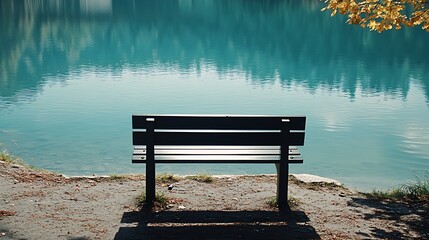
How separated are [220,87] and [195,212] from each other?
21.8m

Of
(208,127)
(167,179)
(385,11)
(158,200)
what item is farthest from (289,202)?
(385,11)

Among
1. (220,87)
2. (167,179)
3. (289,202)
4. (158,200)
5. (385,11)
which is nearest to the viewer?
(158,200)

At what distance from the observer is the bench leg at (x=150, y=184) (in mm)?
6918

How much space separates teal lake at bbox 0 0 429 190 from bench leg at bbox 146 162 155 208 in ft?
18.6

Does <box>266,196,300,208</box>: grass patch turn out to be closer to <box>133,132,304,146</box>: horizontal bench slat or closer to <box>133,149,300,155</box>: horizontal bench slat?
<box>133,149,300,155</box>: horizontal bench slat

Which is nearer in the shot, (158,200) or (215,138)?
(215,138)

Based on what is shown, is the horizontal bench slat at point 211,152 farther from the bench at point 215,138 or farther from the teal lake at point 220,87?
the teal lake at point 220,87

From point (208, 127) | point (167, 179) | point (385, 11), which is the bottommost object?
point (167, 179)

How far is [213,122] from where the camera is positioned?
6.81 meters

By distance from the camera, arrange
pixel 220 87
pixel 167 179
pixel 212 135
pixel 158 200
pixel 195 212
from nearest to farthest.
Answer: pixel 212 135 → pixel 195 212 → pixel 158 200 → pixel 167 179 → pixel 220 87

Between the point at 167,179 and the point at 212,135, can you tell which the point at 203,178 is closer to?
the point at 167,179

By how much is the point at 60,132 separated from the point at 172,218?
11152mm

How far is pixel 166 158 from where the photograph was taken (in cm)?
687

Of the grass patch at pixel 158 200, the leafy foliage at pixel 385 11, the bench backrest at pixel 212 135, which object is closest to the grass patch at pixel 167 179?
the grass patch at pixel 158 200
